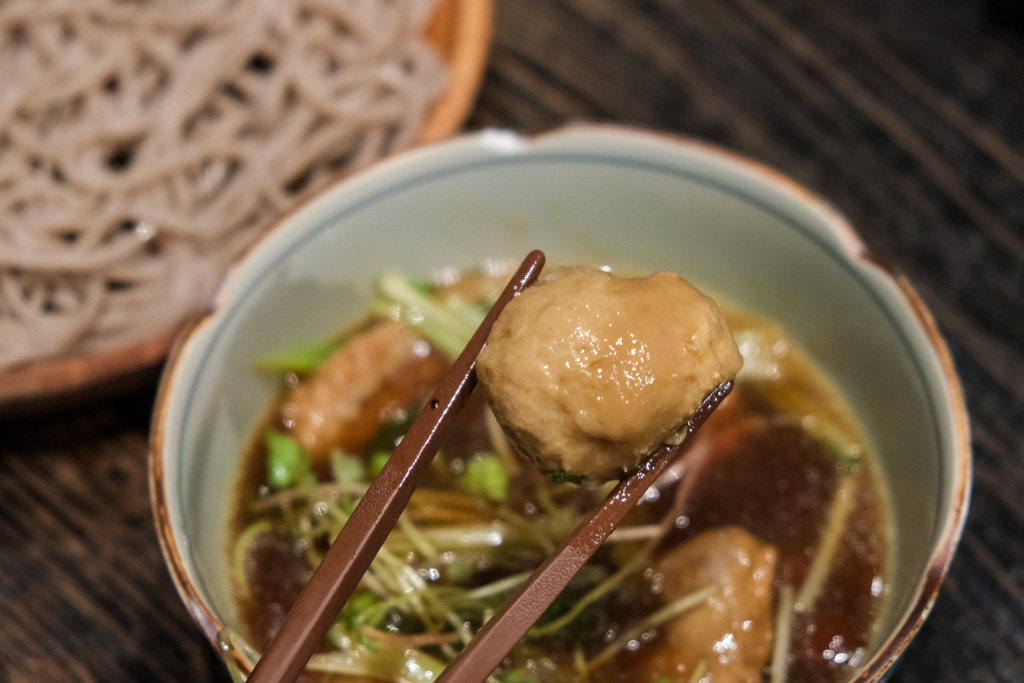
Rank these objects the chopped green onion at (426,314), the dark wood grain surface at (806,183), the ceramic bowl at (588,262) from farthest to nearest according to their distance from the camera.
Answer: the chopped green onion at (426,314)
the dark wood grain surface at (806,183)
the ceramic bowl at (588,262)

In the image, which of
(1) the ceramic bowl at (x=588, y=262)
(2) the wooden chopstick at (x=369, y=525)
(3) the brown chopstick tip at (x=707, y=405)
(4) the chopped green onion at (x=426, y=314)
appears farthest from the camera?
(4) the chopped green onion at (x=426, y=314)

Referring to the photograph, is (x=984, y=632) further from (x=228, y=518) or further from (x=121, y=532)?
(x=121, y=532)

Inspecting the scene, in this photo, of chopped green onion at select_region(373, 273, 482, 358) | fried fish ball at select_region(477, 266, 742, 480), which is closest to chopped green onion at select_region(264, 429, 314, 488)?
chopped green onion at select_region(373, 273, 482, 358)

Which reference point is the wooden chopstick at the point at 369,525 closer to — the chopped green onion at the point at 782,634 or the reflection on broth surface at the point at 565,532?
the reflection on broth surface at the point at 565,532

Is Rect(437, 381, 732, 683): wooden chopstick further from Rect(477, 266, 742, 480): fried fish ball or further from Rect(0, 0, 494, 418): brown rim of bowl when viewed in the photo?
Rect(0, 0, 494, 418): brown rim of bowl

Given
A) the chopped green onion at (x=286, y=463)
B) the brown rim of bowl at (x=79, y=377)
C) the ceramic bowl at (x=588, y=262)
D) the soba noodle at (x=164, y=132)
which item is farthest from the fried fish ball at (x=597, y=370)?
the soba noodle at (x=164, y=132)

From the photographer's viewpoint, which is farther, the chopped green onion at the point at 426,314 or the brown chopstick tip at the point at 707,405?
the chopped green onion at the point at 426,314
